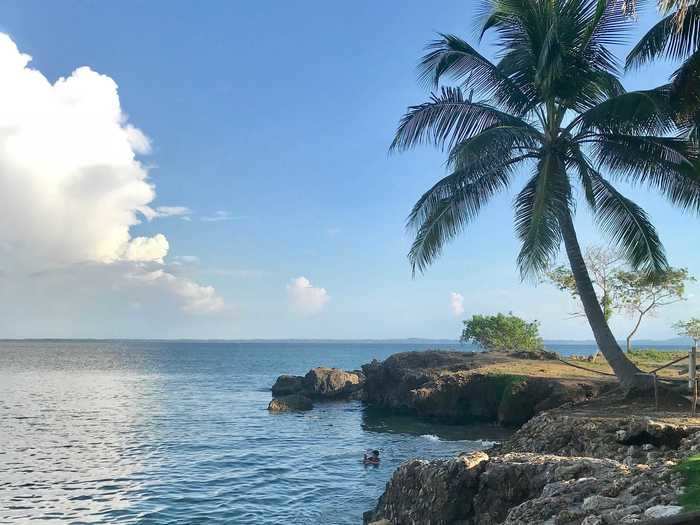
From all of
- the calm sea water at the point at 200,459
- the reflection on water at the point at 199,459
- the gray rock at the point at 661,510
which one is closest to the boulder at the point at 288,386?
the reflection on water at the point at 199,459

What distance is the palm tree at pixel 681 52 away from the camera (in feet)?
51.8

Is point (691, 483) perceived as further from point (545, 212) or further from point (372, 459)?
point (372, 459)

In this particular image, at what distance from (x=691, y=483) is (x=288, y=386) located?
173ft

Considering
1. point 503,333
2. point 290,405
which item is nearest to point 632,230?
point 290,405

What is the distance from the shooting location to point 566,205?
64.3ft

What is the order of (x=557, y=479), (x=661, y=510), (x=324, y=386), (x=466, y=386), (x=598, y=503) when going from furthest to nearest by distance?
(x=324, y=386) → (x=466, y=386) → (x=557, y=479) → (x=598, y=503) → (x=661, y=510)

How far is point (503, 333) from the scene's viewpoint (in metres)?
77.2

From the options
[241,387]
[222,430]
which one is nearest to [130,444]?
[222,430]

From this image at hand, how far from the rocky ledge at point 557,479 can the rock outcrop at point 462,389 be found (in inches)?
605

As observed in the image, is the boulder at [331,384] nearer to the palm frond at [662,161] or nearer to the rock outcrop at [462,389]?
the rock outcrop at [462,389]

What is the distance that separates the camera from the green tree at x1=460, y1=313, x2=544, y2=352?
252 ft

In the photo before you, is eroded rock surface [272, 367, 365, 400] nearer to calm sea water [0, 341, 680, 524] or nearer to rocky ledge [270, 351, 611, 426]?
rocky ledge [270, 351, 611, 426]

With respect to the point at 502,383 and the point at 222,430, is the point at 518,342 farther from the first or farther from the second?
the point at 222,430

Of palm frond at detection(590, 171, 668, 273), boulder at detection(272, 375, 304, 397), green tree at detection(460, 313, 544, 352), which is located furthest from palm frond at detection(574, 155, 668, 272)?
green tree at detection(460, 313, 544, 352)
